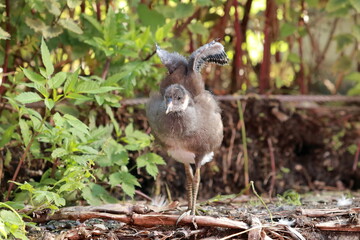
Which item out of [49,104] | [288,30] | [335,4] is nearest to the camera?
[49,104]

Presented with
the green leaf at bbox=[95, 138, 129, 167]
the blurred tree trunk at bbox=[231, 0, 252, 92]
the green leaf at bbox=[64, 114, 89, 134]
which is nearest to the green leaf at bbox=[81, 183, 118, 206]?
the green leaf at bbox=[95, 138, 129, 167]

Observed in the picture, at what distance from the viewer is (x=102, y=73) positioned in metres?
4.11

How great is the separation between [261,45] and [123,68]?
6.93ft

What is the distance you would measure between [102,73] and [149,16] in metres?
0.66

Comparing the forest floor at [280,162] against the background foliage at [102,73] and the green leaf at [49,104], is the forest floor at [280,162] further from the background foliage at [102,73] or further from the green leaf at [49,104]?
the green leaf at [49,104]

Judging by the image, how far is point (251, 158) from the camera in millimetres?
5211

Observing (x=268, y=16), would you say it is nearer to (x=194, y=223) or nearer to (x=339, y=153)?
(x=339, y=153)

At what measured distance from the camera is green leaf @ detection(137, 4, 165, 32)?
175 inches

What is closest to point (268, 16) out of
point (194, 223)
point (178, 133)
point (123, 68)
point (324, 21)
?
point (324, 21)

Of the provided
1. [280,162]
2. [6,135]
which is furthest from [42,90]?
[280,162]

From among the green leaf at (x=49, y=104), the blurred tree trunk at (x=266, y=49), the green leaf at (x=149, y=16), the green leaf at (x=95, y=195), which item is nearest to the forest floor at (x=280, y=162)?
the blurred tree trunk at (x=266, y=49)

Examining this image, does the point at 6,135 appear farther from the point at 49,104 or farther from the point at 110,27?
the point at 110,27

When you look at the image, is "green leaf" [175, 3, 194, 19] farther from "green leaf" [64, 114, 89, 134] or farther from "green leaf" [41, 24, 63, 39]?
"green leaf" [64, 114, 89, 134]

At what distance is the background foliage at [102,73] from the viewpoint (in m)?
3.11
